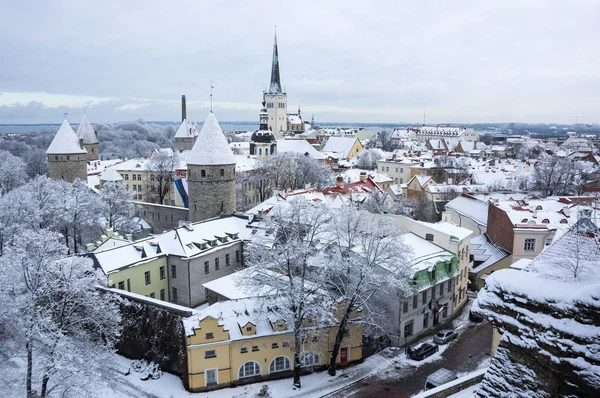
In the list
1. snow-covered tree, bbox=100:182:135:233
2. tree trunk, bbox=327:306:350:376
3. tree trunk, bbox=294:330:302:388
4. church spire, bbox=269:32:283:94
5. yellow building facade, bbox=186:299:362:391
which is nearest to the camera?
yellow building facade, bbox=186:299:362:391

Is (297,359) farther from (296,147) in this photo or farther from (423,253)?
(296,147)

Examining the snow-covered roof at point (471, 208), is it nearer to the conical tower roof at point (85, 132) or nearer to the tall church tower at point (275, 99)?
the conical tower roof at point (85, 132)

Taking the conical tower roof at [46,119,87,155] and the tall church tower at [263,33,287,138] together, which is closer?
the conical tower roof at [46,119,87,155]

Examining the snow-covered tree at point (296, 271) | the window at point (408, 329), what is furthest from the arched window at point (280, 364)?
the window at point (408, 329)

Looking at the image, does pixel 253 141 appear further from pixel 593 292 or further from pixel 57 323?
pixel 593 292

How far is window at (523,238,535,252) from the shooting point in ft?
108

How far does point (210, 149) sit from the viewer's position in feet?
121

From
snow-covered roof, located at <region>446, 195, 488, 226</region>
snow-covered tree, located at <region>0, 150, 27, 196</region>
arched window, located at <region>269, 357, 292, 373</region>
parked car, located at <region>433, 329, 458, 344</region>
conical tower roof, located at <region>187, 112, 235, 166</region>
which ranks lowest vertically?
parked car, located at <region>433, 329, 458, 344</region>

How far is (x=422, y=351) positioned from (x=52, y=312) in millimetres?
17061

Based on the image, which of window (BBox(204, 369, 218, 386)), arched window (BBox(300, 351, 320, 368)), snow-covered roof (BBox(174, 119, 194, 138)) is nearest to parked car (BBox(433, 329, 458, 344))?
arched window (BBox(300, 351, 320, 368))

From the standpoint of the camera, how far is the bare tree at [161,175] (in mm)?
56375

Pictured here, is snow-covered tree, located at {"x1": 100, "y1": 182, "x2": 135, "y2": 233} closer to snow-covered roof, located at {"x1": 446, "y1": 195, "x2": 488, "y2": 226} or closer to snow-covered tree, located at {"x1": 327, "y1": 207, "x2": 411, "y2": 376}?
snow-covered tree, located at {"x1": 327, "y1": 207, "x2": 411, "y2": 376}

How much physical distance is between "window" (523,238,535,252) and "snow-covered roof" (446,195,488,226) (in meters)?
7.42

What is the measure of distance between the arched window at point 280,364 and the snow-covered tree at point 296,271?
0.61 m
